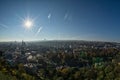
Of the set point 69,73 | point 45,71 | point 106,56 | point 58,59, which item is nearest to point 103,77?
point 69,73

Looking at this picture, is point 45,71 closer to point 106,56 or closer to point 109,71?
point 109,71

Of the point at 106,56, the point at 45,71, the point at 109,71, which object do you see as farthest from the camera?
the point at 106,56

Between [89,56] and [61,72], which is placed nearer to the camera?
[61,72]

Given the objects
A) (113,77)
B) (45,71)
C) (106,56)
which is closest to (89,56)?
(106,56)

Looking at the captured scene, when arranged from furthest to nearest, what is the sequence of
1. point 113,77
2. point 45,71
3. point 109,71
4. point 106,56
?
1. point 106,56
2. point 45,71
3. point 109,71
4. point 113,77

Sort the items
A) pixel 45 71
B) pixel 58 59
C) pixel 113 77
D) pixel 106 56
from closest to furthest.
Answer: pixel 113 77 < pixel 45 71 < pixel 58 59 < pixel 106 56

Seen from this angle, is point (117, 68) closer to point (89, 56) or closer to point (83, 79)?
point (83, 79)

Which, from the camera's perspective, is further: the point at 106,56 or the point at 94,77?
the point at 106,56

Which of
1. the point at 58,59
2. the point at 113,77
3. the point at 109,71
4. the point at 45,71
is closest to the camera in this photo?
the point at 113,77
